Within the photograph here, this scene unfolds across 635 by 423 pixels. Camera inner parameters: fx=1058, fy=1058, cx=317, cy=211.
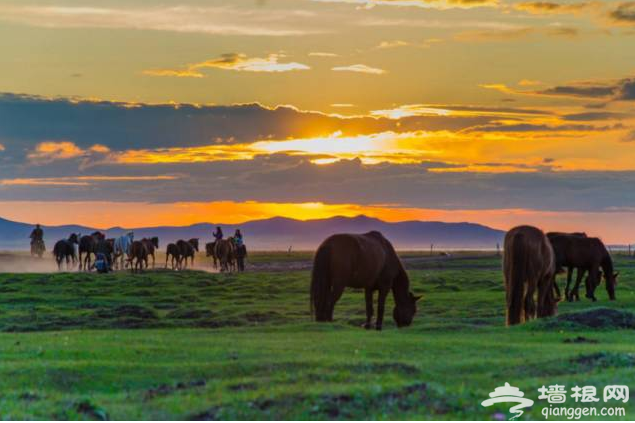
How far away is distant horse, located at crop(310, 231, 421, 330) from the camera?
102ft

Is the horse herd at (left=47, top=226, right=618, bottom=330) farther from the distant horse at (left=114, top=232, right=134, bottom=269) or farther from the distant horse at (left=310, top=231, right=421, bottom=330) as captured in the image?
the distant horse at (left=114, top=232, right=134, bottom=269)

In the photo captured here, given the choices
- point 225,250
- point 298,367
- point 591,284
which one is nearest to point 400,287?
point 298,367

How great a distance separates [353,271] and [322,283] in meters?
1.28

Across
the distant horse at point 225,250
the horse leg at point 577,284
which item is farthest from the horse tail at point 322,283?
the distant horse at point 225,250

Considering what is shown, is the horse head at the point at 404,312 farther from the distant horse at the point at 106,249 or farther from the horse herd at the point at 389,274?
the distant horse at the point at 106,249

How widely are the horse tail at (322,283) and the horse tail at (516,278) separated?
18.4 feet

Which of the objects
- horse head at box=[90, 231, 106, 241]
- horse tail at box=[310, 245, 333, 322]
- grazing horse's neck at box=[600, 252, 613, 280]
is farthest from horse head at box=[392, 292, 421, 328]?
horse head at box=[90, 231, 106, 241]

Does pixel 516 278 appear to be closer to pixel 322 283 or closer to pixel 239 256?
pixel 322 283

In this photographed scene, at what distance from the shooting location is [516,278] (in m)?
32.2

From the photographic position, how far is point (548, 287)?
35375 mm

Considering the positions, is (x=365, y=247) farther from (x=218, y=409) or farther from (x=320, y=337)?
(x=218, y=409)

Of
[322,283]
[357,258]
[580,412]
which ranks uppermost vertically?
[357,258]

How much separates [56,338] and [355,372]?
1038 centimetres

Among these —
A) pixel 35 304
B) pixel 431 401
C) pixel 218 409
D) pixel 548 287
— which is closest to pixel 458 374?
pixel 431 401
